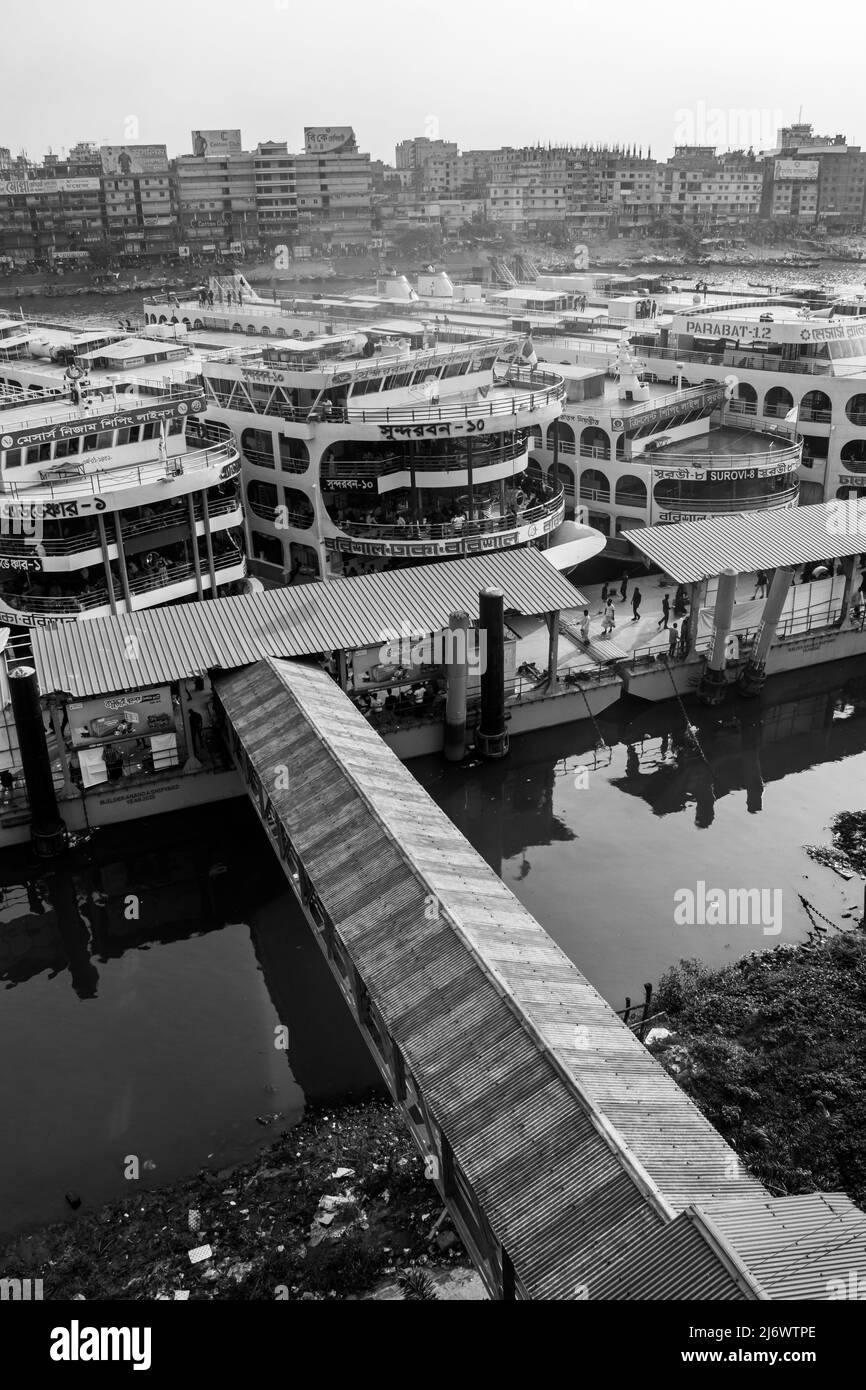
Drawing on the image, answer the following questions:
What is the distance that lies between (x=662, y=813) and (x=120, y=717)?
16.8 meters

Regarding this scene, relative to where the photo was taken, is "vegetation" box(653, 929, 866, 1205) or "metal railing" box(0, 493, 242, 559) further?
"metal railing" box(0, 493, 242, 559)

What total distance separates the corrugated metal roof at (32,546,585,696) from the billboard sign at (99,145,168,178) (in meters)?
125

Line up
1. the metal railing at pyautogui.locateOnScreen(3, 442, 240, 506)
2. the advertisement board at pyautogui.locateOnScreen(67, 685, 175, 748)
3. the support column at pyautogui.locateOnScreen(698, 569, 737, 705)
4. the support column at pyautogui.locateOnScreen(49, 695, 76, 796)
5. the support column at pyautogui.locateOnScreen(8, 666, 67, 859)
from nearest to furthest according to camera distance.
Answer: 1. the support column at pyautogui.locateOnScreen(8, 666, 67, 859)
2. the support column at pyautogui.locateOnScreen(49, 695, 76, 796)
3. the advertisement board at pyautogui.locateOnScreen(67, 685, 175, 748)
4. the support column at pyautogui.locateOnScreen(698, 569, 737, 705)
5. the metal railing at pyautogui.locateOnScreen(3, 442, 240, 506)

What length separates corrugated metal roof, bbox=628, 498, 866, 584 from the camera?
3947cm

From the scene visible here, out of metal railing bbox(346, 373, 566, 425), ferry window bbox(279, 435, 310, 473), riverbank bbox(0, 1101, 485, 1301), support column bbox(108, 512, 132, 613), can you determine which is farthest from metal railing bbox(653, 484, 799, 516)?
riverbank bbox(0, 1101, 485, 1301)

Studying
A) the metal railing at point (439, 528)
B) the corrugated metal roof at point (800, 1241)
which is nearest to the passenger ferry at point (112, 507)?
the metal railing at point (439, 528)

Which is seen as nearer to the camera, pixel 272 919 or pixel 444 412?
pixel 272 919

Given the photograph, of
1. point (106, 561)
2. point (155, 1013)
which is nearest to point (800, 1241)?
point (155, 1013)

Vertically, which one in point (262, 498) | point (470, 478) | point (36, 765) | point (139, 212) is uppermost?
point (139, 212)

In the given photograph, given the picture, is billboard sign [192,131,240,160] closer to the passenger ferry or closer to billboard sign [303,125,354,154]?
billboard sign [303,125,354,154]

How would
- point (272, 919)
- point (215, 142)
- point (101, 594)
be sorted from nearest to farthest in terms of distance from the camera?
point (272, 919) < point (101, 594) < point (215, 142)

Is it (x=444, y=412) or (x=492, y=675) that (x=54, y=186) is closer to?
(x=444, y=412)

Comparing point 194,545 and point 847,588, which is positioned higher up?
point 194,545

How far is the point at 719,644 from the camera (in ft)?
129
